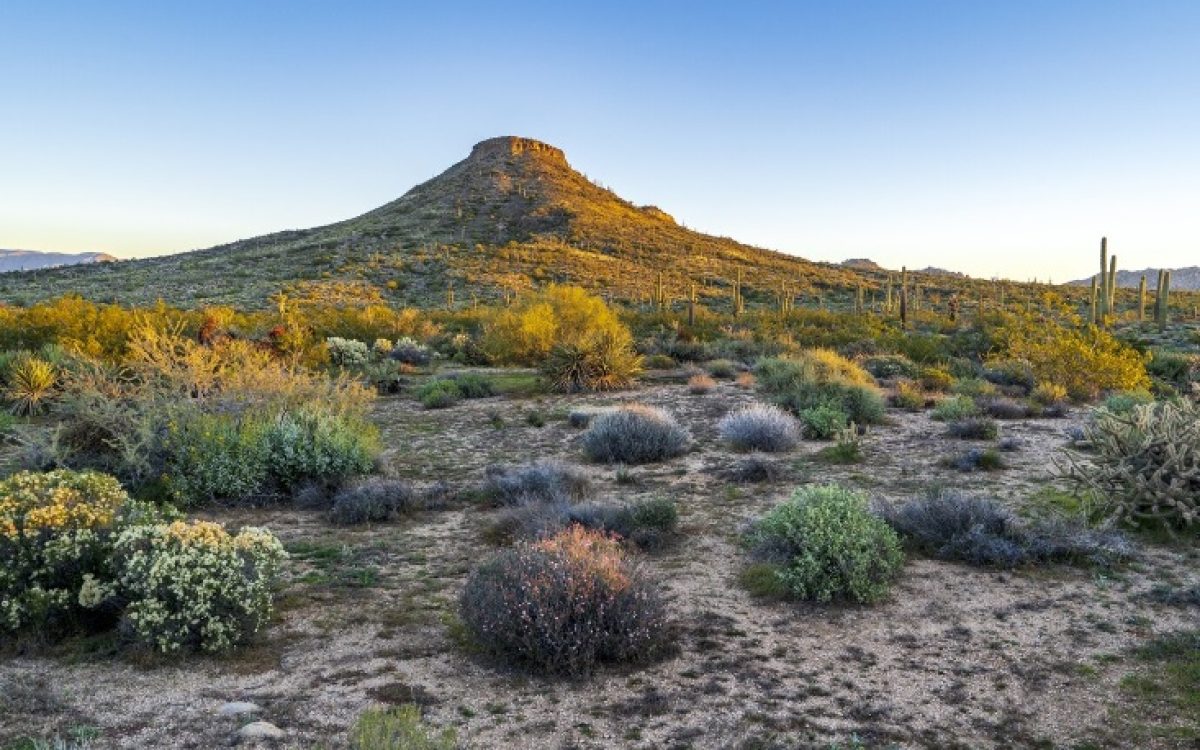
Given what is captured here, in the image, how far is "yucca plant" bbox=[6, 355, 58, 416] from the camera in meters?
14.7

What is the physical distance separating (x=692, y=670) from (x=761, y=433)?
7.34 meters

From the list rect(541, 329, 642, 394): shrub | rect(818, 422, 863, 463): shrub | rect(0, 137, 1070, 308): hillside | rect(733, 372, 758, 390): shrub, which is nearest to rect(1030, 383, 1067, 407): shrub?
rect(733, 372, 758, 390): shrub

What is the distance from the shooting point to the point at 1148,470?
7.97 metres

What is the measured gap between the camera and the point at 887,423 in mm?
14078

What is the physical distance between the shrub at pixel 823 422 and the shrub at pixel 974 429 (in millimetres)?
1678

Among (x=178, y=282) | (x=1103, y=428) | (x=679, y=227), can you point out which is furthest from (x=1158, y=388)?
(x=679, y=227)

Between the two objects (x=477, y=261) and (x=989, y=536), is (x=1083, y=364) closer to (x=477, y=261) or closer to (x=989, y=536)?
(x=989, y=536)

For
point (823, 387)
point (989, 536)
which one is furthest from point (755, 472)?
point (823, 387)

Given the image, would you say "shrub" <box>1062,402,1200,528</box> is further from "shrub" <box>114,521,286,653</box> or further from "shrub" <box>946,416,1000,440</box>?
A: "shrub" <box>114,521,286,653</box>

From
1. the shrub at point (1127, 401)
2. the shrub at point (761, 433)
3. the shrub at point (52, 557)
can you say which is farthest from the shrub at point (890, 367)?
the shrub at point (52, 557)

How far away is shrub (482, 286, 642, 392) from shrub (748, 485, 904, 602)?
1173 cm

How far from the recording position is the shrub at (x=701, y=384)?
17625 millimetres

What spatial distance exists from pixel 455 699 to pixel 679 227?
80385mm

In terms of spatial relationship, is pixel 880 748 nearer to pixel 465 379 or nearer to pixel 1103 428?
pixel 1103 428
